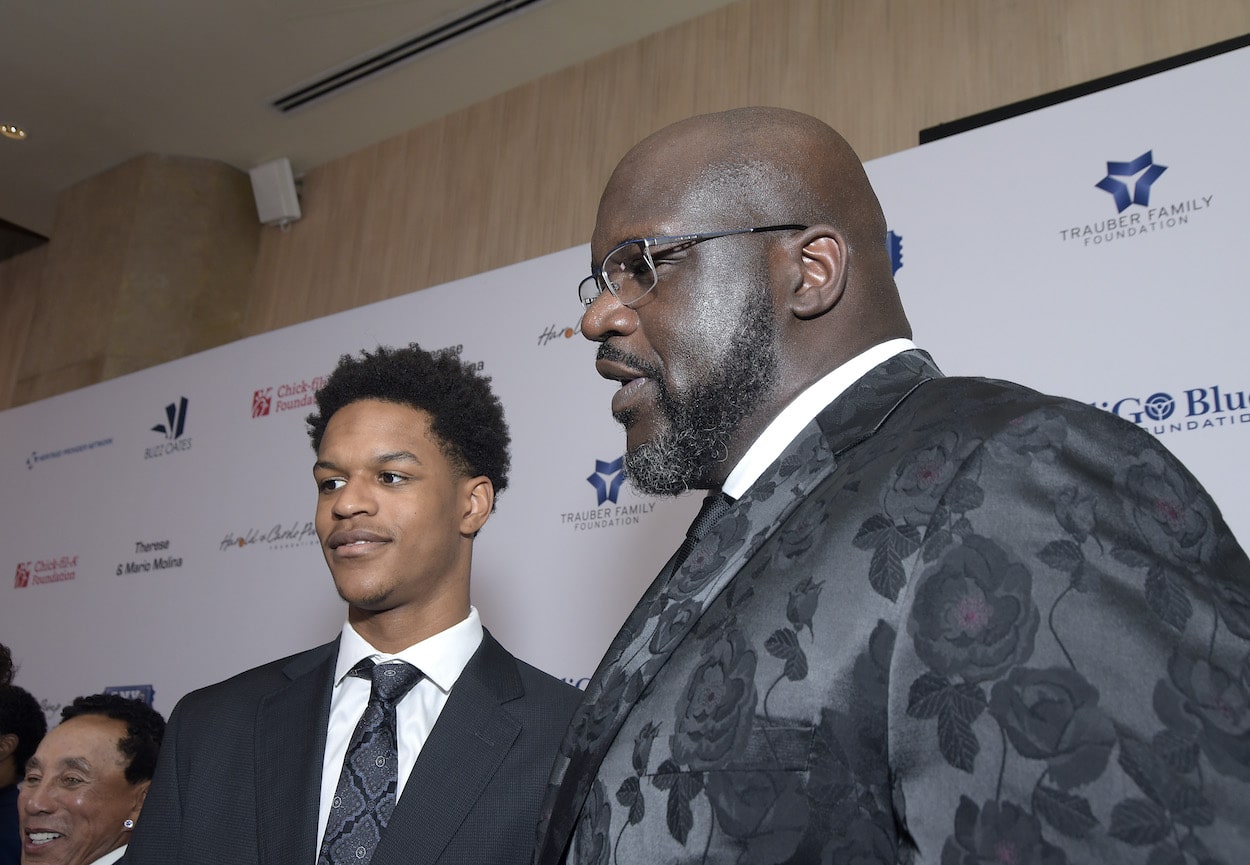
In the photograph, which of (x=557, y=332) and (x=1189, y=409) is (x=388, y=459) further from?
(x=1189, y=409)

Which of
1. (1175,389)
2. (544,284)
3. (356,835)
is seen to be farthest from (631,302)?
(544,284)

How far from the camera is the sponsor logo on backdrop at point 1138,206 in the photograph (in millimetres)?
1969

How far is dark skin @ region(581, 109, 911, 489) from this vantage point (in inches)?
42.8

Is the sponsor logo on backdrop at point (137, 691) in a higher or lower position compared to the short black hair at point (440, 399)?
lower

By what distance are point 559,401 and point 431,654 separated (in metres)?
1.11

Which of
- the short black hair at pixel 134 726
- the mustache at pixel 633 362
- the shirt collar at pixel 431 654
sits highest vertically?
the mustache at pixel 633 362

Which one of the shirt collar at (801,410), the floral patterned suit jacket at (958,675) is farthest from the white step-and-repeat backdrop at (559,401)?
the floral patterned suit jacket at (958,675)

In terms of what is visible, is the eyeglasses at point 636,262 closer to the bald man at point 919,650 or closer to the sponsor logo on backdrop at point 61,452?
the bald man at point 919,650

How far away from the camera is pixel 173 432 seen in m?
3.81

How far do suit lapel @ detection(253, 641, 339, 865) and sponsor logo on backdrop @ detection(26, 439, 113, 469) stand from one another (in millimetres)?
2726

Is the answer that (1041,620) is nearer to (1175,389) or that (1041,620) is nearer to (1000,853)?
(1000,853)

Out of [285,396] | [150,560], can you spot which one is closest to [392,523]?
[285,396]

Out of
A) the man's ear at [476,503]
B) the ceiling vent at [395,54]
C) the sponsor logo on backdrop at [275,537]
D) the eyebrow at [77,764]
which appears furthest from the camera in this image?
the ceiling vent at [395,54]

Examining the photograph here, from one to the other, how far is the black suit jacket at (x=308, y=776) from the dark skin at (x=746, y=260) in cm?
65
